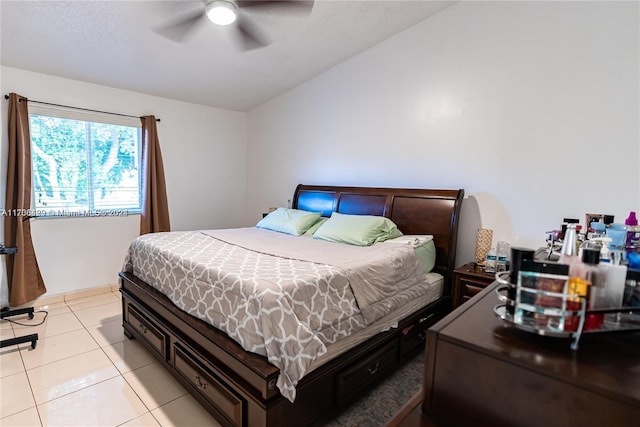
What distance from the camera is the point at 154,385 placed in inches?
85.8

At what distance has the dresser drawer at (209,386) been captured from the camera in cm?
162

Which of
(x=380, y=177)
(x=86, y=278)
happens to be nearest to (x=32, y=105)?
(x=86, y=278)

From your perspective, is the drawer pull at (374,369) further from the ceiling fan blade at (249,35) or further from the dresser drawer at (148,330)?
the ceiling fan blade at (249,35)

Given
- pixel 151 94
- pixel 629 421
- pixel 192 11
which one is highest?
pixel 192 11

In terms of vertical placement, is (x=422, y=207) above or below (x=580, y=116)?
below

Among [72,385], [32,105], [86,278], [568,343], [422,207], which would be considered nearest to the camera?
[568,343]

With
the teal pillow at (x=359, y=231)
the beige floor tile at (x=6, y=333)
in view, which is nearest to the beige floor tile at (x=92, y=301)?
the beige floor tile at (x=6, y=333)

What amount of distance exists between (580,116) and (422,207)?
1295 millimetres

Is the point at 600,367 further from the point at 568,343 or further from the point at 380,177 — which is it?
the point at 380,177

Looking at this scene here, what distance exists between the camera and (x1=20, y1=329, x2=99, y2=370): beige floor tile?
2467mm

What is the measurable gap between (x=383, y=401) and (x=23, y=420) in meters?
2.13

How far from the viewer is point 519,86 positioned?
2512 mm

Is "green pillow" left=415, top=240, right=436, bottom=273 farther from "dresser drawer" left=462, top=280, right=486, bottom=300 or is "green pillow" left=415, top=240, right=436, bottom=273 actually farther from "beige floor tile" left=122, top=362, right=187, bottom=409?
"beige floor tile" left=122, top=362, right=187, bottom=409

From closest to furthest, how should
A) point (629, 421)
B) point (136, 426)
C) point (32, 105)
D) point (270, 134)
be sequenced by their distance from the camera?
point (629, 421) → point (136, 426) → point (32, 105) → point (270, 134)
